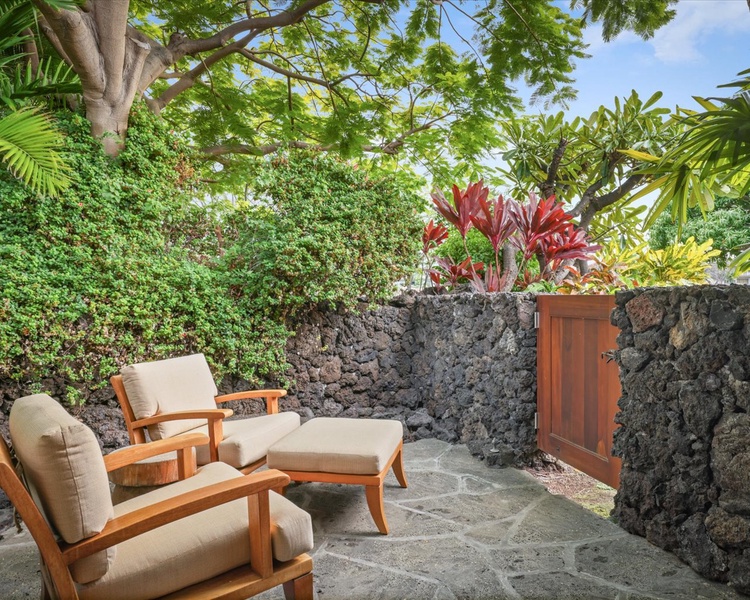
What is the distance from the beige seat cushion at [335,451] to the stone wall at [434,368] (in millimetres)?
1313

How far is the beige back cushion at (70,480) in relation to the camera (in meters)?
1.27

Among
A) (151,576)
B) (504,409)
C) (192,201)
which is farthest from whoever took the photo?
(192,201)

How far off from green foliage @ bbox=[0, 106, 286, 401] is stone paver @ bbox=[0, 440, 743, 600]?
133 cm

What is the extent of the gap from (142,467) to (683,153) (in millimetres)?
3312

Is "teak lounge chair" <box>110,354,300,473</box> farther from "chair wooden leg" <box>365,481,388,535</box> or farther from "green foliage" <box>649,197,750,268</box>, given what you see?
"green foliage" <box>649,197,750,268</box>

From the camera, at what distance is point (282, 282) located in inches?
170

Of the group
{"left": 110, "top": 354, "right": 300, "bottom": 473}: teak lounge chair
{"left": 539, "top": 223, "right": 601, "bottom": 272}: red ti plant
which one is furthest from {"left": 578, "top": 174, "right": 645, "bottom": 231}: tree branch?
{"left": 110, "top": 354, "right": 300, "bottom": 473}: teak lounge chair

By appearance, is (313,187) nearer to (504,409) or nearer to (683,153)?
(504,409)

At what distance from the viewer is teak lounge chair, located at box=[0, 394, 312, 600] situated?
1.28 metres

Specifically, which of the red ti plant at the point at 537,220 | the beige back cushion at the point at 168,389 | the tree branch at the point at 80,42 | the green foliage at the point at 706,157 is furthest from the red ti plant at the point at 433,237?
the tree branch at the point at 80,42

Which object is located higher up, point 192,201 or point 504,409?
point 192,201

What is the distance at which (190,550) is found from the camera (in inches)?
57.4

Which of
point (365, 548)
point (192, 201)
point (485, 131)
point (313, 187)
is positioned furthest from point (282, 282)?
point (485, 131)

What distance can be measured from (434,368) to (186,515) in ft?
11.9
